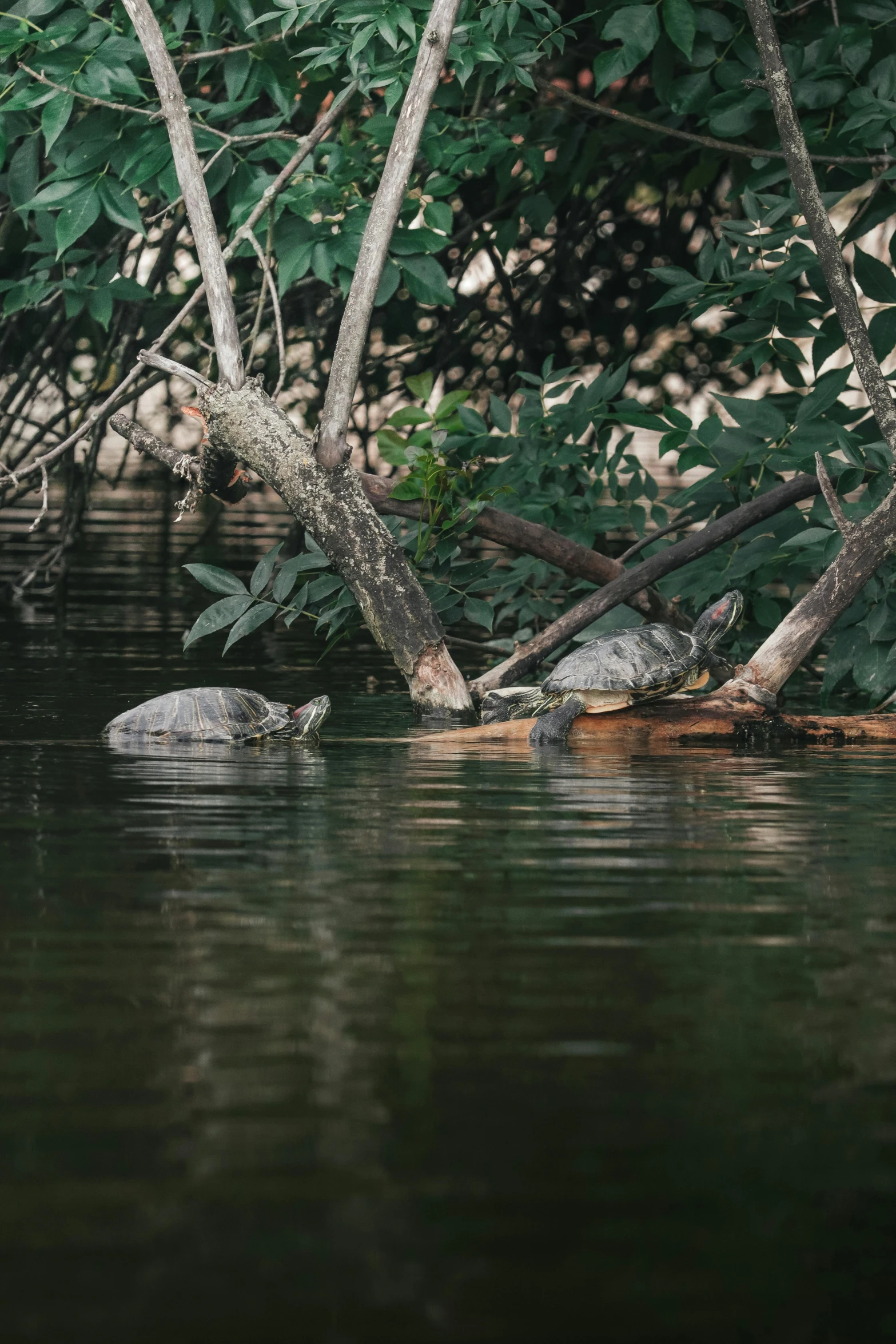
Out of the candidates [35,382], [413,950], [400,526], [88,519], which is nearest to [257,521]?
[88,519]

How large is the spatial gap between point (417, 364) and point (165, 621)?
3181 mm

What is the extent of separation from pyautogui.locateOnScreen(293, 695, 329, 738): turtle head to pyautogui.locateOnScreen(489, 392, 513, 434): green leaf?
5.21 ft

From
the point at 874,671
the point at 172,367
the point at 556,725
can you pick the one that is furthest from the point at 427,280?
the point at 874,671

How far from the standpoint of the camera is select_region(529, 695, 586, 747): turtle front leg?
634 cm

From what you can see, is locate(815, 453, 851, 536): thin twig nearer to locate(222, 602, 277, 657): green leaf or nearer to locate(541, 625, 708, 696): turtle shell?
locate(541, 625, 708, 696): turtle shell

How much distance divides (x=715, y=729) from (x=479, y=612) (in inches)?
50.8

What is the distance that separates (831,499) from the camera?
20.2 ft

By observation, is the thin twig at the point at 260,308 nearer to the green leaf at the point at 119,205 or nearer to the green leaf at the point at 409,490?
the green leaf at the point at 119,205

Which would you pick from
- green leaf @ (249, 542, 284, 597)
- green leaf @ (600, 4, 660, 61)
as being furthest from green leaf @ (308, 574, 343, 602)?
green leaf @ (600, 4, 660, 61)

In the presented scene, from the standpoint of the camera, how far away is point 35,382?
10.7 meters

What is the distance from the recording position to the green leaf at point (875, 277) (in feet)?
21.8

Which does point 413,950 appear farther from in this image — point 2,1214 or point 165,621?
point 165,621

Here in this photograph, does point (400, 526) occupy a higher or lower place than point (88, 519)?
lower

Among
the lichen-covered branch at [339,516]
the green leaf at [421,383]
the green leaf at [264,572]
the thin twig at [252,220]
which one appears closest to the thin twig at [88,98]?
the thin twig at [252,220]
